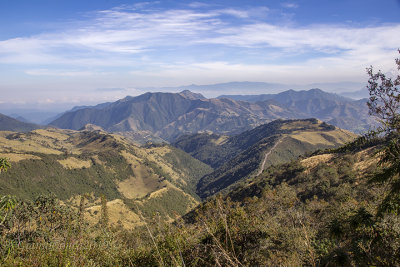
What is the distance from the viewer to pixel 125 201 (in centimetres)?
12775

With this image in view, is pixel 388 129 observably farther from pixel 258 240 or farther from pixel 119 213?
pixel 119 213

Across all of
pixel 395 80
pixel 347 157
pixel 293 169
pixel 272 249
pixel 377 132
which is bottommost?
pixel 293 169

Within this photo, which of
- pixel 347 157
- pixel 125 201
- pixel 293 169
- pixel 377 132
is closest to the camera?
pixel 377 132

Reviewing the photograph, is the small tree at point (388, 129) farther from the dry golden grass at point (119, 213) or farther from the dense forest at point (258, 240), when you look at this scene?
the dry golden grass at point (119, 213)

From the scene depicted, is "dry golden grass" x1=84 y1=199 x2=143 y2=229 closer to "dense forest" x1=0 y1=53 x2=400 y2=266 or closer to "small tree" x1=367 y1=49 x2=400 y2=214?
"dense forest" x1=0 y1=53 x2=400 y2=266

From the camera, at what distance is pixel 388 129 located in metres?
7.68

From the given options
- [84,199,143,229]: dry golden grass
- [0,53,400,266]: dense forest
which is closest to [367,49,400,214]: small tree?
[0,53,400,266]: dense forest

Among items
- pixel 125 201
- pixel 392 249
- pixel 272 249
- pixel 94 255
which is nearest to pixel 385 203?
pixel 392 249

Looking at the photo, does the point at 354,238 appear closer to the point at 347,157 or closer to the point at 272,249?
the point at 272,249

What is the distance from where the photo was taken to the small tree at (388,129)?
6535 millimetres

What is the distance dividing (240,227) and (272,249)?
169 centimetres

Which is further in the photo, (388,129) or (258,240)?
(258,240)

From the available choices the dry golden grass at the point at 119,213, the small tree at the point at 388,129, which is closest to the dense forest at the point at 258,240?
the small tree at the point at 388,129

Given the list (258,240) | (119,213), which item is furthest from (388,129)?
(119,213)
